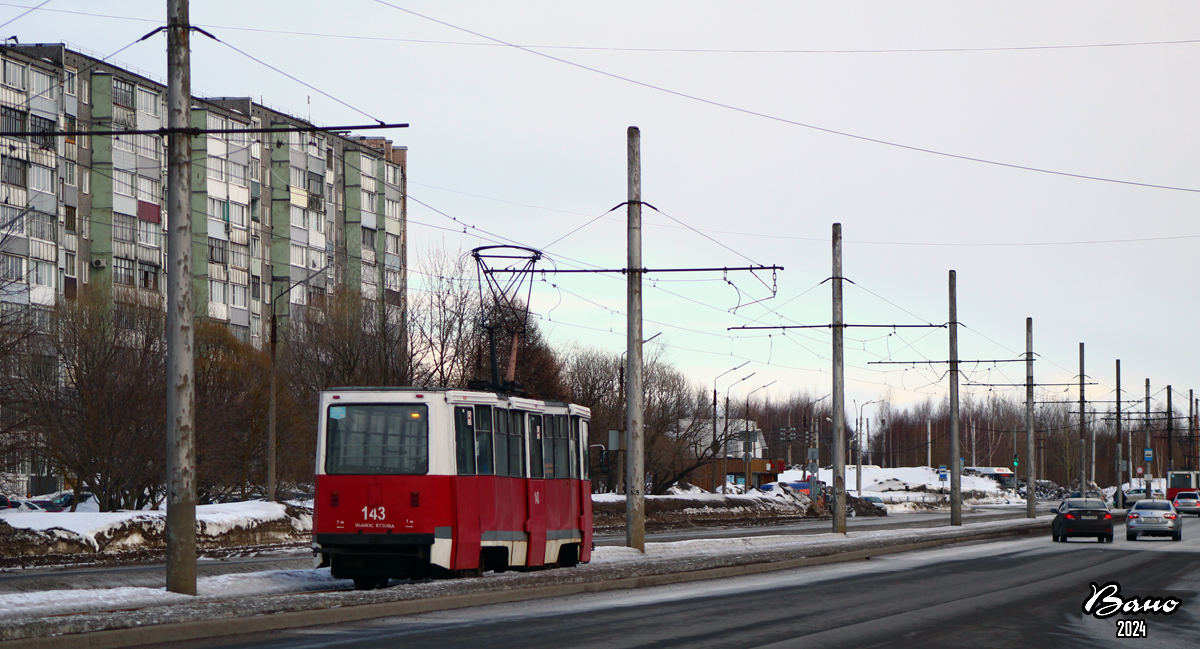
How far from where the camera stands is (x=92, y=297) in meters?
50.4

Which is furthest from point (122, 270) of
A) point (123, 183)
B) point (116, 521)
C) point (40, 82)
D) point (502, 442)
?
point (502, 442)

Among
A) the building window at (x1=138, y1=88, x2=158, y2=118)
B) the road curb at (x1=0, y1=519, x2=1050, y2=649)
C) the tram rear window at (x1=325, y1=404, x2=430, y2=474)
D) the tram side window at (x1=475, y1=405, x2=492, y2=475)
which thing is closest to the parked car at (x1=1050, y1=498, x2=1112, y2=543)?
the road curb at (x1=0, y1=519, x2=1050, y2=649)

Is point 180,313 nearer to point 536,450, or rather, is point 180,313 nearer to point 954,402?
point 536,450

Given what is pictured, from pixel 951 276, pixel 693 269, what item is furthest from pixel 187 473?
pixel 951 276

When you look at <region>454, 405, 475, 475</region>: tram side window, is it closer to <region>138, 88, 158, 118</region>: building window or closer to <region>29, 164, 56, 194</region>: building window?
<region>29, 164, 56, 194</region>: building window

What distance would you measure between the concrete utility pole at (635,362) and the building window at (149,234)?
54.6 m

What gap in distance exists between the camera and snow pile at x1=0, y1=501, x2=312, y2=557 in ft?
96.6

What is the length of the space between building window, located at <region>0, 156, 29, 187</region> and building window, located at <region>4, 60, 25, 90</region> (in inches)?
154

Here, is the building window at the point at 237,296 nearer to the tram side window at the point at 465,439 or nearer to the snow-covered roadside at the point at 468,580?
the snow-covered roadside at the point at 468,580

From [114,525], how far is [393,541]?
52.6ft

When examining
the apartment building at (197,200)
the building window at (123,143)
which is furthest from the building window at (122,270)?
the building window at (123,143)

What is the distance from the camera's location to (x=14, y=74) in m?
67.5

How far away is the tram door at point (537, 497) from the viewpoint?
22.4 metres

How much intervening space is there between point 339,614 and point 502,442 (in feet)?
21.7
